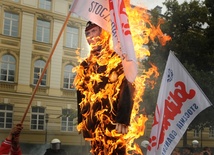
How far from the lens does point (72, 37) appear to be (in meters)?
27.0

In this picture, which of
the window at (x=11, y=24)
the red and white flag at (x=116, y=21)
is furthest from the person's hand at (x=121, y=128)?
the window at (x=11, y=24)

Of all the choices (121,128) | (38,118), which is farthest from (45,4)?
(121,128)

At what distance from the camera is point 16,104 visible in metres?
24.2

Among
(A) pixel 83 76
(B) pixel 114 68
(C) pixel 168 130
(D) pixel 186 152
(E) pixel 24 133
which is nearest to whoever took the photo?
(B) pixel 114 68

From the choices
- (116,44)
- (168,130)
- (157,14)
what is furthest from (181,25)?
(116,44)

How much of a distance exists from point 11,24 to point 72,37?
4569 millimetres

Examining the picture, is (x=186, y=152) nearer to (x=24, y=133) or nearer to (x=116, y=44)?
(x=116, y=44)

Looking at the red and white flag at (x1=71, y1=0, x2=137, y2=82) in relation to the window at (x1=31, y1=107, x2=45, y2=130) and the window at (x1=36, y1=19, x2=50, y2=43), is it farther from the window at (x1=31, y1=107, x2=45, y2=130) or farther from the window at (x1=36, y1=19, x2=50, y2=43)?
the window at (x1=36, y1=19, x2=50, y2=43)

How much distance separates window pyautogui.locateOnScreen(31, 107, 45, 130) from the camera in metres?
24.5

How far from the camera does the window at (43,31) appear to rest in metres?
26.0

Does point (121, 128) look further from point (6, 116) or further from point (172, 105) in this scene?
point (6, 116)

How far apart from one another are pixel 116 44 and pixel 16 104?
21673 mm

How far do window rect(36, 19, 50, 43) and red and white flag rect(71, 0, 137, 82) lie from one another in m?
22.6

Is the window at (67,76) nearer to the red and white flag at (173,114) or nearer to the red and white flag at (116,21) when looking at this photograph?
the red and white flag at (173,114)
